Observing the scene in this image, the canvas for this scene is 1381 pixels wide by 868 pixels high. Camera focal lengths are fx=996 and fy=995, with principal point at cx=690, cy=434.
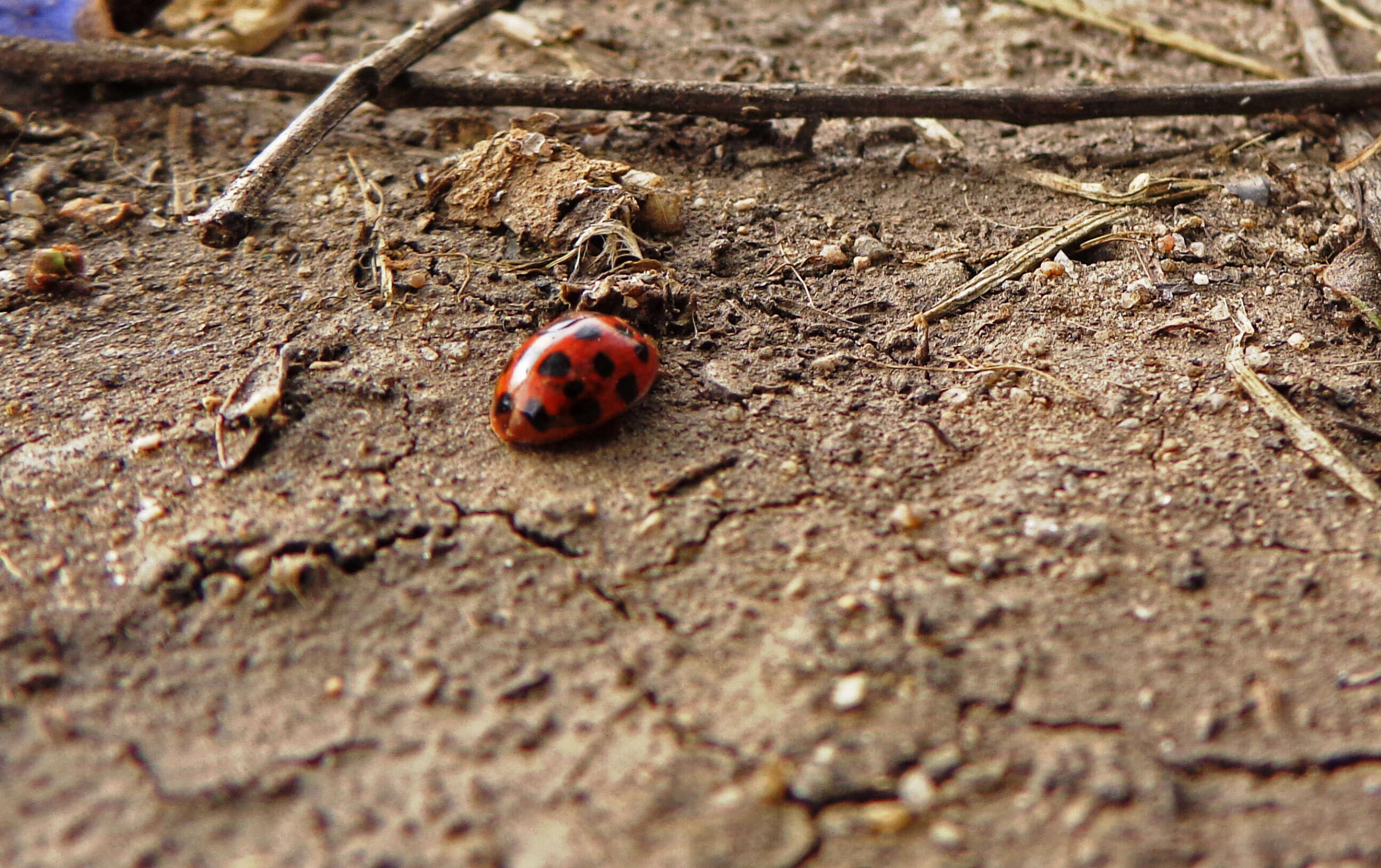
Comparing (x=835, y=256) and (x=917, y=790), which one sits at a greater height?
(x=835, y=256)

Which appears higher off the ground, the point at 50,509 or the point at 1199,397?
the point at 1199,397

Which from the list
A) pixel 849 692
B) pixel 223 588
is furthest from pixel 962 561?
pixel 223 588

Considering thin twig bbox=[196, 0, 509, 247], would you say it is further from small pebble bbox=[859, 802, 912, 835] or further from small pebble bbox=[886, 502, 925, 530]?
small pebble bbox=[859, 802, 912, 835]

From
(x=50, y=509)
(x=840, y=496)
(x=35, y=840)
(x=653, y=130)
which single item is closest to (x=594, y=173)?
(x=653, y=130)

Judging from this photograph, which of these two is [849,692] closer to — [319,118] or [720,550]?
[720,550]

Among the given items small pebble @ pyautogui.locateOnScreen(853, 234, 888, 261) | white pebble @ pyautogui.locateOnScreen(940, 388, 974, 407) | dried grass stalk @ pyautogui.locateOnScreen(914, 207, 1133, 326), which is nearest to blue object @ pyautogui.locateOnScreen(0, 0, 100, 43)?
small pebble @ pyautogui.locateOnScreen(853, 234, 888, 261)

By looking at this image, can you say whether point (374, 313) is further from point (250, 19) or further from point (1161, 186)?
point (1161, 186)
